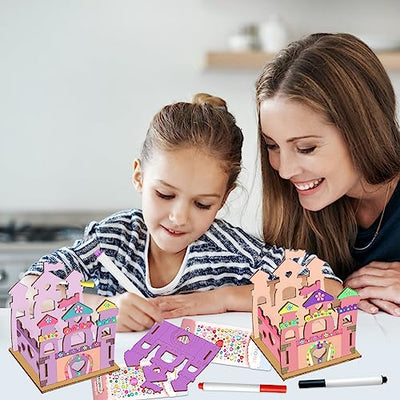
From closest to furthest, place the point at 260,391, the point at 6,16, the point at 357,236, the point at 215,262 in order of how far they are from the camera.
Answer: the point at 260,391 → the point at 215,262 → the point at 357,236 → the point at 6,16

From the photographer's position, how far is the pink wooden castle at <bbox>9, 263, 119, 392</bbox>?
3.63 feet

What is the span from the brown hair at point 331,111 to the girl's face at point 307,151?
2 cm

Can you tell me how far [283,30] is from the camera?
123 inches

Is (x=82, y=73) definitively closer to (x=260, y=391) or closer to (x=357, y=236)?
(x=357, y=236)

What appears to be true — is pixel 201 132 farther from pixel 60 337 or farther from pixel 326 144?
pixel 60 337

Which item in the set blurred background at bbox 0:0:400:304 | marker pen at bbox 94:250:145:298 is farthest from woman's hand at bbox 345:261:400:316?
blurred background at bbox 0:0:400:304

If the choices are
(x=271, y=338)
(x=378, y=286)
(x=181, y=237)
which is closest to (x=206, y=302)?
(x=181, y=237)

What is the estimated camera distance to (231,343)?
1263 millimetres

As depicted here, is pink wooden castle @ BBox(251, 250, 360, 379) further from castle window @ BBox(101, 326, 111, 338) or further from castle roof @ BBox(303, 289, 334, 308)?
castle window @ BBox(101, 326, 111, 338)

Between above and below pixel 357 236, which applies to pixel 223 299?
below

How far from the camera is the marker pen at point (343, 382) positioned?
1127mm

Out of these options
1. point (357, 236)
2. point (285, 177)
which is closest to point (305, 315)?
point (285, 177)

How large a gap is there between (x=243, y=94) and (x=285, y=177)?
1.74m

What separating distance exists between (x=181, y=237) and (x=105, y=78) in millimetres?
1799
